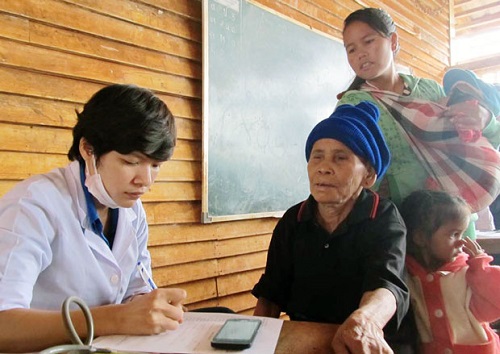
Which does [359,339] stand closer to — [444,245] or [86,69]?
[444,245]

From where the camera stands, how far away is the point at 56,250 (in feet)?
3.23

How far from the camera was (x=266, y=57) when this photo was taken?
308cm

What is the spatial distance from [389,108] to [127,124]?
36.8 inches

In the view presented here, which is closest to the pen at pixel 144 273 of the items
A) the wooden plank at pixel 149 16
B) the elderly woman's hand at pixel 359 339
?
the elderly woman's hand at pixel 359 339

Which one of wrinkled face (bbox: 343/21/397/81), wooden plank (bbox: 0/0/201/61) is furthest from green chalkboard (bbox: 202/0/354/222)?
wrinkled face (bbox: 343/21/397/81)

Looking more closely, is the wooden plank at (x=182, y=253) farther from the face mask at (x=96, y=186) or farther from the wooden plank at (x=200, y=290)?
the face mask at (x=96, y=186)

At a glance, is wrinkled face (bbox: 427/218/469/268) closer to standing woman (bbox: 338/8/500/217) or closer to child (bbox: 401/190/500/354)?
child (bbox: 401/190/500/354)

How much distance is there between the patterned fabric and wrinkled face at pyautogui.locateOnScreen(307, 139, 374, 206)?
0.34 m

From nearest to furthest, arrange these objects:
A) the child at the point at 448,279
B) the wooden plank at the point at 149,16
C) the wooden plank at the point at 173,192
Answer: the child at the point at 448,279
the wooden plank at the point at 149,16
the wooden plank at the point at 173,192

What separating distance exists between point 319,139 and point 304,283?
0.45 m

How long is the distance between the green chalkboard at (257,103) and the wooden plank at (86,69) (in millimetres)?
205

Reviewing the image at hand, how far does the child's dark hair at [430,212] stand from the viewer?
4.50 feet

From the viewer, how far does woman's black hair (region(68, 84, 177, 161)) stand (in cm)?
103

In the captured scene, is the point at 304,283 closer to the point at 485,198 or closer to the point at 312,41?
the point at 485,198
